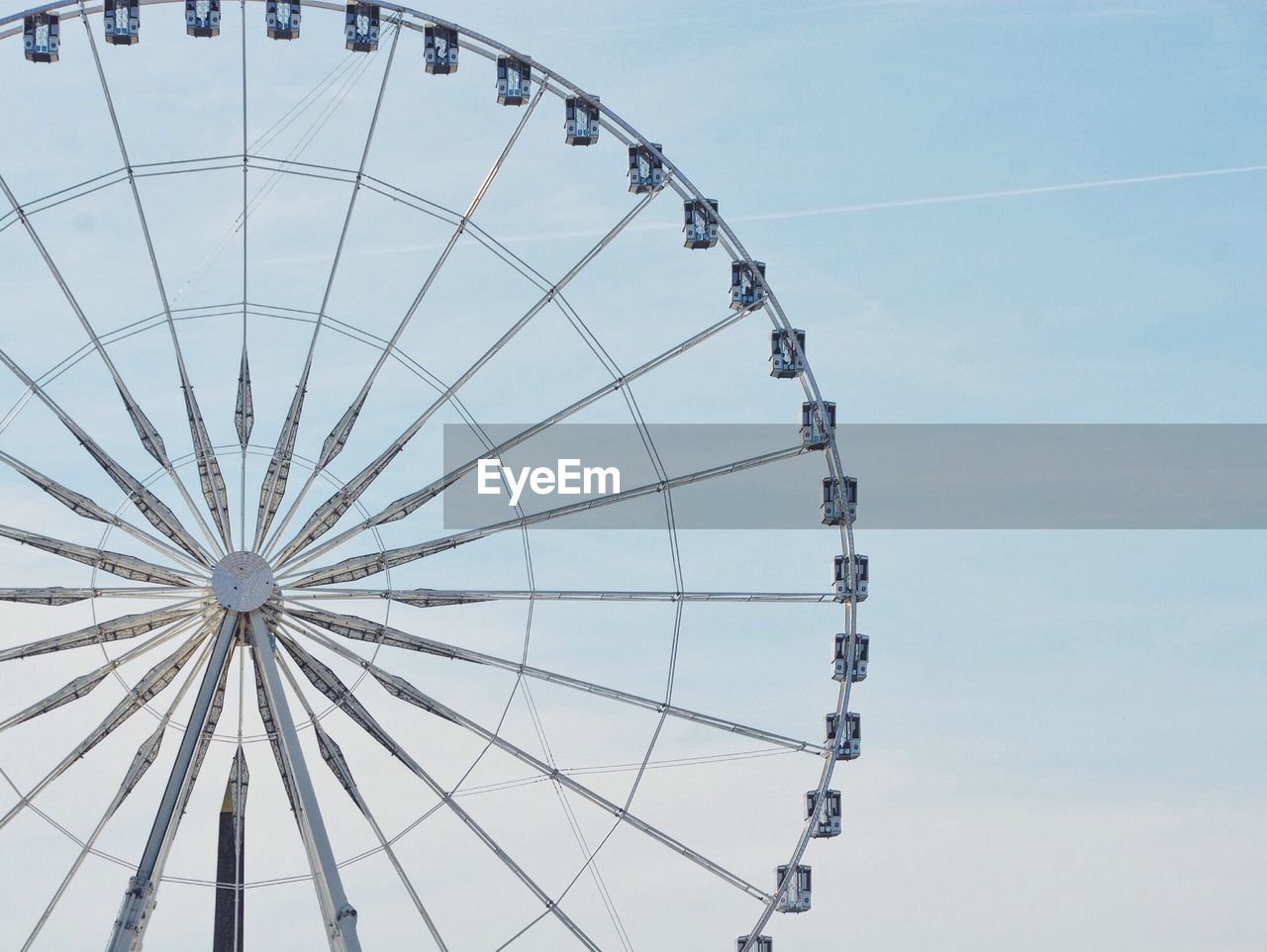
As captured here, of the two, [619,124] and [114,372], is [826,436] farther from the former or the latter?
[114,372]

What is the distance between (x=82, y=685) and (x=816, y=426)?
51.4 ft

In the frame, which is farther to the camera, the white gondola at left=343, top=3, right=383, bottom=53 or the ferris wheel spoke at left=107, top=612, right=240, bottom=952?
the white gondola at left=343, top=3, right=383, bottom=53

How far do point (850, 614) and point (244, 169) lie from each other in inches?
578

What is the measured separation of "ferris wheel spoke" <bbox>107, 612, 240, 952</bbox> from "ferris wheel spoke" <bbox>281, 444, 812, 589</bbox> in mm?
1894

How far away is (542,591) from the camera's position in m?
55.5

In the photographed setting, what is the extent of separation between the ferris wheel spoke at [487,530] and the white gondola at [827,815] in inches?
262

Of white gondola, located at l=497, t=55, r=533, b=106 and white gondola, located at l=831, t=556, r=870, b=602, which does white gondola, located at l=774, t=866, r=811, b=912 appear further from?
white gondola, located at l=497, t=55, r=533, b=106

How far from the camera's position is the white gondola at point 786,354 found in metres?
57.2

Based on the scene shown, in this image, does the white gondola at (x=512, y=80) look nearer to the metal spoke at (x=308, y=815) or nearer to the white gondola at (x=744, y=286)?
the white gondola at (x=744, y=286)

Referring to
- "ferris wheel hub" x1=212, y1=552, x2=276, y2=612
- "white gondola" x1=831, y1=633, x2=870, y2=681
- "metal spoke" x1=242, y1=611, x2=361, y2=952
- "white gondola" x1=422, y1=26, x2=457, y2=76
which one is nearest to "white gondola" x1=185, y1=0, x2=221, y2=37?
"white gondola" x1=422, y1=26, x2=457, y2=76

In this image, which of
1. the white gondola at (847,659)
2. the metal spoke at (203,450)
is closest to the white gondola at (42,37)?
the metal spoke at (203,450)

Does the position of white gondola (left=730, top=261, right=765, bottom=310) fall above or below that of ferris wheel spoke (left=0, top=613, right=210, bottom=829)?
above

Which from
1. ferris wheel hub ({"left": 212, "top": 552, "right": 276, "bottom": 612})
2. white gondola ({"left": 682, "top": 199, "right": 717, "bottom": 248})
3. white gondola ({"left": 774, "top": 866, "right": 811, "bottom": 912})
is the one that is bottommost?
white gondola ({"left": 774, "top": 866, "right": 811, "bottom": 912})

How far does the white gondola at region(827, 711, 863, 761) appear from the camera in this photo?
182 feet
